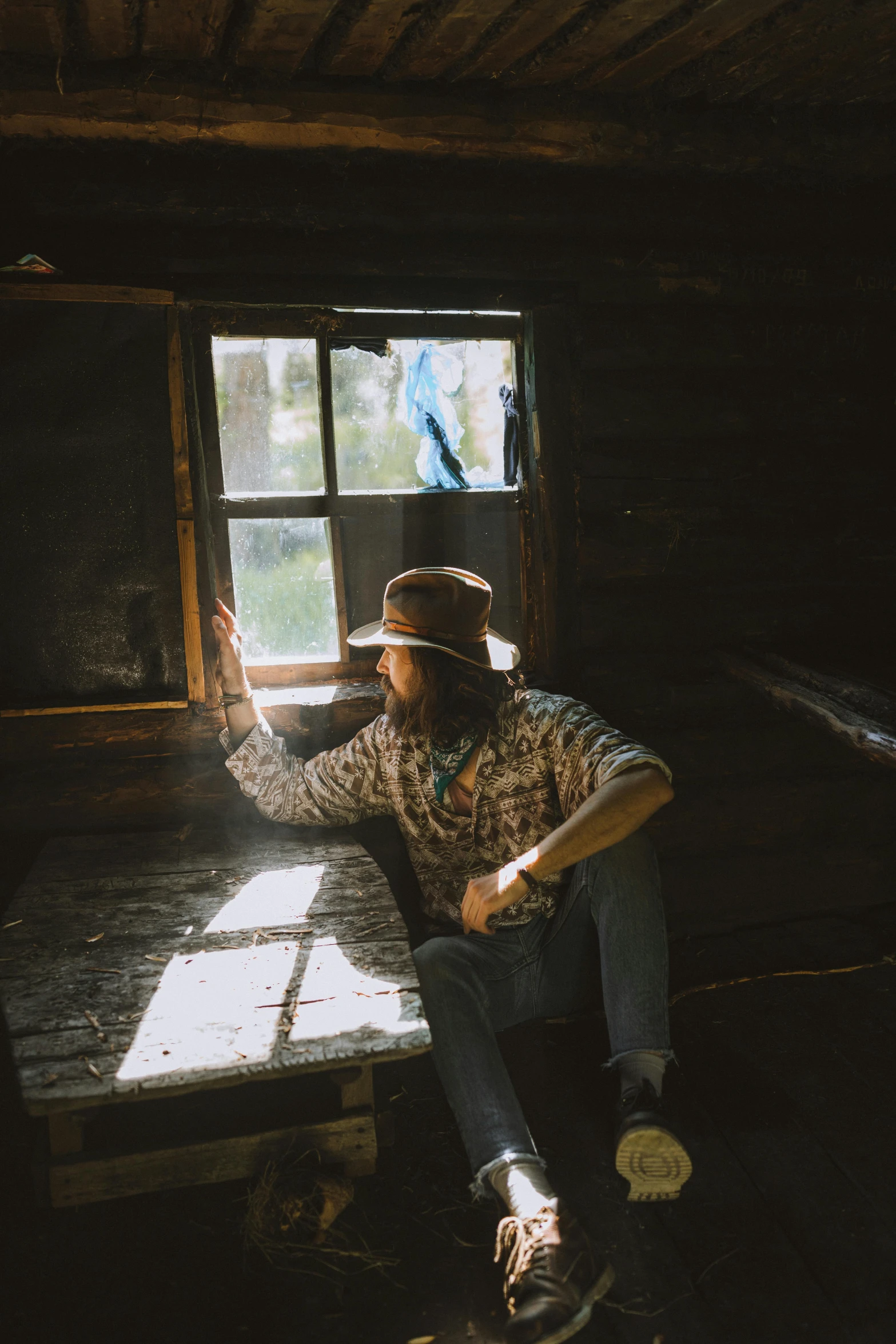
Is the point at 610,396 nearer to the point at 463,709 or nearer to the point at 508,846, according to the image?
the point at 463,709

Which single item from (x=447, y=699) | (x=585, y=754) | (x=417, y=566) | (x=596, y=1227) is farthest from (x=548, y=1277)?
(x=417, y=566)

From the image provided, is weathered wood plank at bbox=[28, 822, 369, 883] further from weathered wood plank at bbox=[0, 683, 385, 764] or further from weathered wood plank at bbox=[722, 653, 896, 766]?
weathered wood plank at bbox=[722, 653, 896, 766]

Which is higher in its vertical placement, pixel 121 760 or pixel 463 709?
pixel 463 709

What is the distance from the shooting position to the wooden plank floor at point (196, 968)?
73.2 inches

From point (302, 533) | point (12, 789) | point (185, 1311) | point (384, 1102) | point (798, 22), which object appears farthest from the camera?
point (302, 533)

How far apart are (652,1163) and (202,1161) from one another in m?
1.11

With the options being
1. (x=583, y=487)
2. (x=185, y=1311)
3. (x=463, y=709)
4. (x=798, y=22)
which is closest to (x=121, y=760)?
(x=463, y=709)

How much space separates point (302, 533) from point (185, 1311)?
2320 mm

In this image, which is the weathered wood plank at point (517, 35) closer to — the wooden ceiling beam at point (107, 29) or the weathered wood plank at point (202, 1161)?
the wooden ceiling beam at point (107, 29)

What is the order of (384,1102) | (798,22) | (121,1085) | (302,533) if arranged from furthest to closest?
(302,533)
(384,1102)
(798,22)
(121,1085)

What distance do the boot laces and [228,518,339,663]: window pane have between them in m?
1.94

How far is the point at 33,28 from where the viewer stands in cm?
236

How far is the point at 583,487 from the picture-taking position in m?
3.27

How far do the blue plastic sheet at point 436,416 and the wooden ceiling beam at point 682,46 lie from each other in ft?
3.28
